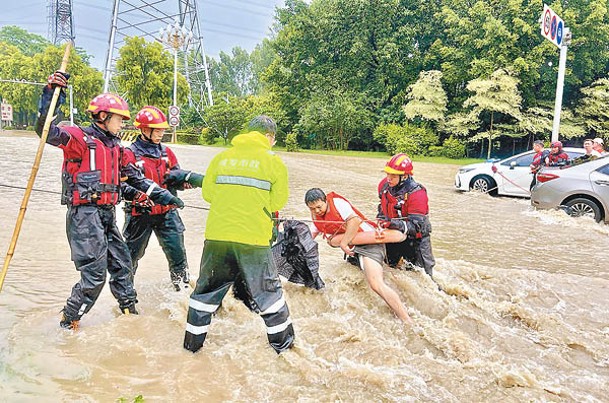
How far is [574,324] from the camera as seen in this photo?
4.91m

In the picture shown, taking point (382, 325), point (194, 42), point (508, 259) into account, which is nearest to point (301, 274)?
point (382, 325)

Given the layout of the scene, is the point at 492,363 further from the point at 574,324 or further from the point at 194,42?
the point at 194,42

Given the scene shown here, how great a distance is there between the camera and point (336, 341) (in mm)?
4172

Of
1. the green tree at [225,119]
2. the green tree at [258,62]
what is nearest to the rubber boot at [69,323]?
the green tree at [225,119]

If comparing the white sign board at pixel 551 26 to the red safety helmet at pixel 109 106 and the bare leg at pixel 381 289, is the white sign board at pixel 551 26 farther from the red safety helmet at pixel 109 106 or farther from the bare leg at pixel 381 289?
the red safety helmet at pixel 109 106

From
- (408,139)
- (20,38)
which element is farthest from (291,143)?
(20,38)

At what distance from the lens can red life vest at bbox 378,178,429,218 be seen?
16.7ft

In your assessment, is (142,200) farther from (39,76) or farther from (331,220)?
(39,76)

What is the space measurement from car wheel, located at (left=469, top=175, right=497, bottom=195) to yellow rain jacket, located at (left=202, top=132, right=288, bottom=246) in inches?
464

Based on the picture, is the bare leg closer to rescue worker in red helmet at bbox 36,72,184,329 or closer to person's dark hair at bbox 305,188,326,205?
person's dark hair at bbox 305,188,326,205

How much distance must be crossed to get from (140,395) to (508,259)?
5.92 metres

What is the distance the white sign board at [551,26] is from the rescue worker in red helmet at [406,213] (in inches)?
594

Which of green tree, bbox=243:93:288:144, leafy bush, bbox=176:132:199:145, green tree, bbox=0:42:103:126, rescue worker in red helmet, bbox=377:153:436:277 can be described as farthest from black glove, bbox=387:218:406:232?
green tree, bbox=0:42:103:126

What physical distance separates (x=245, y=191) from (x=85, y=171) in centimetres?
140
